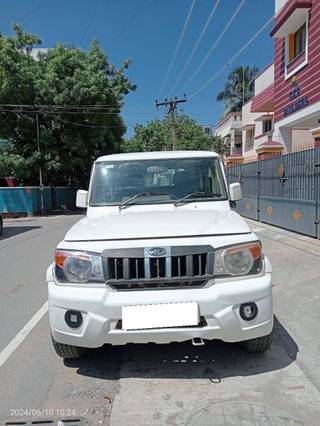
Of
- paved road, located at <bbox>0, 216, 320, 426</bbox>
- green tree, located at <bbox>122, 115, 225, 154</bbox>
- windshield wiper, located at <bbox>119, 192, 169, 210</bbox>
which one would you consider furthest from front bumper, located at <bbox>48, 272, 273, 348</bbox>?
green tree, located at <bbox>122, 115, 225, 154</bbox>

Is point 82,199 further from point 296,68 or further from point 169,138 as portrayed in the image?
point 169,138

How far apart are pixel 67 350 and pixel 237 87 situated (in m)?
64.3

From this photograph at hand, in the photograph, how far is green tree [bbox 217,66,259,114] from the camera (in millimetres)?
63188

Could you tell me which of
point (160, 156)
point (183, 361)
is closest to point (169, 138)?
point (160, 156)

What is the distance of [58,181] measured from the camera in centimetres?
3372

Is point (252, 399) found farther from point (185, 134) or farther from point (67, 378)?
point (185, 134)

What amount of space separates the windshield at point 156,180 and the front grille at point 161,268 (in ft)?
5.63

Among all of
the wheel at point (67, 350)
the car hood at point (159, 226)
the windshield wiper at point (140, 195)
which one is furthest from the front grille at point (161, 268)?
the windshield wiper at point (140, 195)

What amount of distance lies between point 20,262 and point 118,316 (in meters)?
7.36

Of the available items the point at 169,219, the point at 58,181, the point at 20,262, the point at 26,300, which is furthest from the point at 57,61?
the point at 169,219

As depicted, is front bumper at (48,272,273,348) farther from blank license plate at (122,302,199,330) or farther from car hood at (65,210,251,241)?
car hood at (65,210,251,241)

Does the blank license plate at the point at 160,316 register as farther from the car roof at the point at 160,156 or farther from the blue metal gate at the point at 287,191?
the blue metal gate at the point at 287,191

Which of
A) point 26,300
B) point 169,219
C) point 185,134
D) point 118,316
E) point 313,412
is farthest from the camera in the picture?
point 185,134

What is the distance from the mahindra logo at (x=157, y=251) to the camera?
11.8ft
